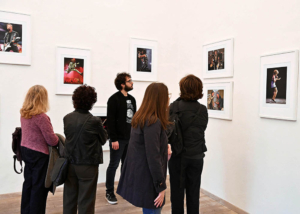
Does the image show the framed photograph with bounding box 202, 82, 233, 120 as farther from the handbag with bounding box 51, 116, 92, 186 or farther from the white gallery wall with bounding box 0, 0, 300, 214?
the handbag with bounding box 51, 116, 92, 186

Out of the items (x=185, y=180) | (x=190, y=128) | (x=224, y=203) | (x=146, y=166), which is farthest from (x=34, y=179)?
(x=224, y=203)

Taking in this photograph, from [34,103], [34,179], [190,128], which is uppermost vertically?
[34,103]

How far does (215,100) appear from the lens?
439 centimetres

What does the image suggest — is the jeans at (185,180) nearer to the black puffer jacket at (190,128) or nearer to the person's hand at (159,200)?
the black puffer jacket at (190,128)

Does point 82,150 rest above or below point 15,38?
below

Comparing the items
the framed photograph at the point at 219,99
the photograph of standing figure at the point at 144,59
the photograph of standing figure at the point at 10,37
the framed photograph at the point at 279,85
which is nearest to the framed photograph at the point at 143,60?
the photograph of standing figure at the point at 144,59

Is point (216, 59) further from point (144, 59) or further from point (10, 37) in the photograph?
point (10, 37)

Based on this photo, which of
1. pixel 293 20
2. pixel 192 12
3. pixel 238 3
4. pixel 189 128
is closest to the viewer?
pixel 189 128

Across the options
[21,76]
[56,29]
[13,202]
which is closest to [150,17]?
[56,29]

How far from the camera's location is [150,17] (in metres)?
5.24

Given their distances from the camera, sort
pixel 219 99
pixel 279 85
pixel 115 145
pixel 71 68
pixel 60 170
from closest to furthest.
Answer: pixel 60 170 < pixel 279 85 < pixel 115 145 < pixel 219 99 < pixel 71 68

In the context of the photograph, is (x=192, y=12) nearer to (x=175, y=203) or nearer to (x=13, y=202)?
(x=175, y=203)

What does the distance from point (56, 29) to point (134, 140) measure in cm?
302

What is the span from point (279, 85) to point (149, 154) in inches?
80.6
